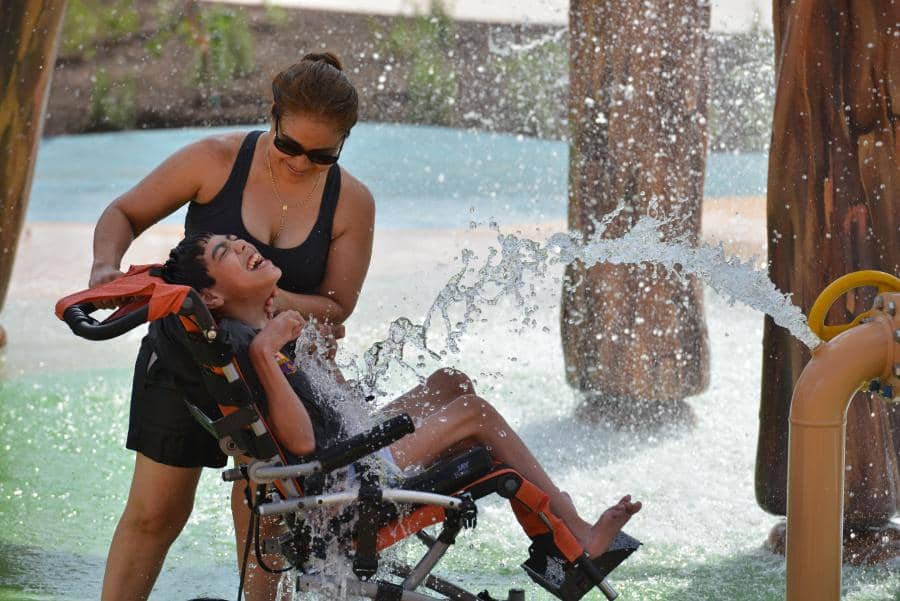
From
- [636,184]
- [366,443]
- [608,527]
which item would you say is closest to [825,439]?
[608,527]

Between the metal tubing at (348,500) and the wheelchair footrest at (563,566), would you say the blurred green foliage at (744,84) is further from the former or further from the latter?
the metal tubing at (348,500)

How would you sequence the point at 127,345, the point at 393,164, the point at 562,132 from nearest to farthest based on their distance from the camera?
1. the point at 127,345
2. the point at 562,132
3. the point at 393,164

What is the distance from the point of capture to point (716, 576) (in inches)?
148

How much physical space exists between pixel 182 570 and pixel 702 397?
9.68 feet

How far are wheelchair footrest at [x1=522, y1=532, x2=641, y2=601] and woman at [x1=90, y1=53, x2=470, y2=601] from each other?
1.41 ft

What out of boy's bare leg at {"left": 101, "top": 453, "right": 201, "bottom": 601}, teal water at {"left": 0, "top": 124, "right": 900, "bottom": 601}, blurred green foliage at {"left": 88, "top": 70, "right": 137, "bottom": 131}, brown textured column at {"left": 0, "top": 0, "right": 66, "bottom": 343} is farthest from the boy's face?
blurred green foliage at {"left": 88, "top": 70, "right": 137, "bottom": 131}

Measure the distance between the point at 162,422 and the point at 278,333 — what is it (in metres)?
0.32

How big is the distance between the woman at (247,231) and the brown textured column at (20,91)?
2.49 metres

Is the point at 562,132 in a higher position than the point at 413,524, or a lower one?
lower

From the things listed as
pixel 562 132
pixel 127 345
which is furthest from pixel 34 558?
pixel 562 132

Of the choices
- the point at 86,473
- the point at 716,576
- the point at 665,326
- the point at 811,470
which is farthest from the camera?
the point at 665,326

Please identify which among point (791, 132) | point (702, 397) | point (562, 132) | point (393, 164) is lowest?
point (393, 164)

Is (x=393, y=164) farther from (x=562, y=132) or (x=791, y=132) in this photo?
(x=791, y=132)

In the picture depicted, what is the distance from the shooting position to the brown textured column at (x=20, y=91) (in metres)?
5.31
